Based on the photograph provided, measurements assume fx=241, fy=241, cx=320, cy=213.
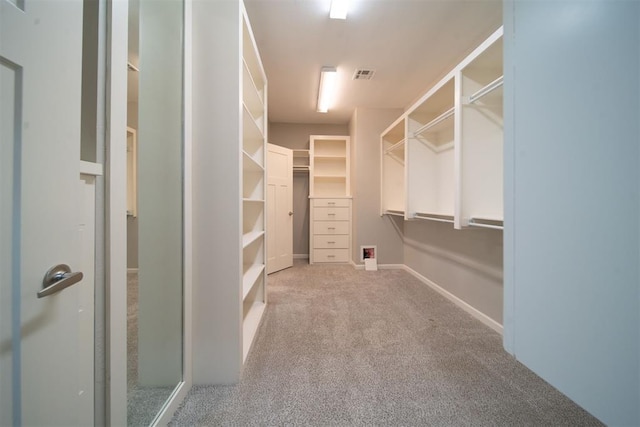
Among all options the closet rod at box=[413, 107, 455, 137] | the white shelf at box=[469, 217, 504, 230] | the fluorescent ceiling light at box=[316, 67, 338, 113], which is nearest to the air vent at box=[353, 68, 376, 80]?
the fluorescent ceiling light at box=[316, 67, 338, 113]

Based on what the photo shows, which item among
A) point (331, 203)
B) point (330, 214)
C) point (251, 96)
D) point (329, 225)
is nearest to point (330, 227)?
point (329, 225)

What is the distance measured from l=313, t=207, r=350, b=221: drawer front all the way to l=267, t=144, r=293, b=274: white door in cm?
48

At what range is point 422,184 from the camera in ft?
9.37

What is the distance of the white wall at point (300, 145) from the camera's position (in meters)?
4.91

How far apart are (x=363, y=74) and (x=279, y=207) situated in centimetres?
225

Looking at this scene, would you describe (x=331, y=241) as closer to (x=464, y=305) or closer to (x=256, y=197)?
(x=256, y=197)

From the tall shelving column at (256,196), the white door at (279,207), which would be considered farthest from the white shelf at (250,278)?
the white door at (279,207)

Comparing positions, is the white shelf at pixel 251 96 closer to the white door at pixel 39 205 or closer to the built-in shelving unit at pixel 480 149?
the white door at pixel 39 205

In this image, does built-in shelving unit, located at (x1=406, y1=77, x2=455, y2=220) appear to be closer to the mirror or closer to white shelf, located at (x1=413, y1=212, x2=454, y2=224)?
white shelf, located at (x1=413, y1=212, x2=454, y2=224)

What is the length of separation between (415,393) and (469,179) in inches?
60.7

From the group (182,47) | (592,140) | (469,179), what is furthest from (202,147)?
(469,179)

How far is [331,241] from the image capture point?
14.3 feet

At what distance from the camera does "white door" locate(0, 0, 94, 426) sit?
0.46 metres

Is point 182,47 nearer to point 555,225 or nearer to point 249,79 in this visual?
point 249,79
